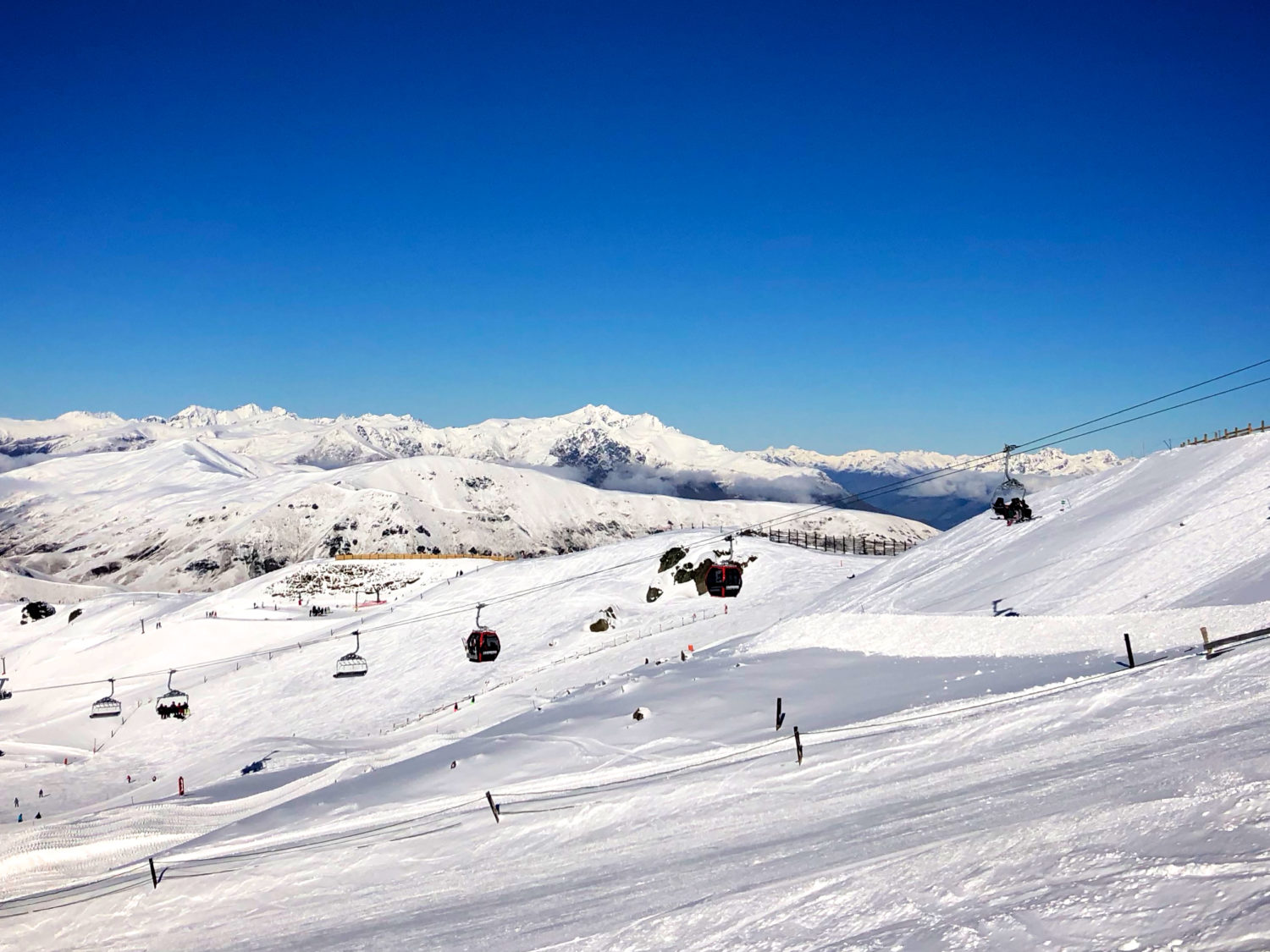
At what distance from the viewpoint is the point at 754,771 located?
80.5ft

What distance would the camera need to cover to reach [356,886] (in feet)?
73.9

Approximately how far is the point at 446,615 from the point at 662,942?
63.0 m

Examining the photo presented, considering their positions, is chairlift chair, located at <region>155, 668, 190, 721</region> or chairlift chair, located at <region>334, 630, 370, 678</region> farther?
chairlift chair, located at <region>334, 630, 370, 678</region>

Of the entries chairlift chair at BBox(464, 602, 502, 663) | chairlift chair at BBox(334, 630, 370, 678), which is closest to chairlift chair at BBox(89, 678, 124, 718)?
chairlift chair at BBox(334, 630, 370, 678)

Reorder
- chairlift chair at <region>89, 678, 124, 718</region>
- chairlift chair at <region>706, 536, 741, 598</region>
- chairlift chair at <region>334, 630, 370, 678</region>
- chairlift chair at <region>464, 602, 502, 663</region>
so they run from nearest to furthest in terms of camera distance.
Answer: chairlift chair at <region>464, 602, 502, 663</region>
chairlift chair at <region>706, 536, 741, 598</region>
chairlift chair at <region>334, 630, 370, 678</region>
chairlift chair at <region>89, 678, 124, 718</region>

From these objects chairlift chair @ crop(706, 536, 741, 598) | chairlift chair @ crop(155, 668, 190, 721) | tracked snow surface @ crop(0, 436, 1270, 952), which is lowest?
tracked snow surface @ crop(0, 436, 1270, 952)

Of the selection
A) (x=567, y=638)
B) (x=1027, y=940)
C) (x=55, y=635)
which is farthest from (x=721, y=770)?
(x=55, y=635)

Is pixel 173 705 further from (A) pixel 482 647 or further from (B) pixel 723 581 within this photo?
(B) pixel 723 581

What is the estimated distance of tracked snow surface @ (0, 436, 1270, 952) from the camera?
Result: 13.4 meters

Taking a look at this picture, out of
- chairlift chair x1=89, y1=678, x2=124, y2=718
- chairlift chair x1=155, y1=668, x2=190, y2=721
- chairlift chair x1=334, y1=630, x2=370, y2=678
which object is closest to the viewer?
chairlift chair x1=155, y1=668, x2=190, y2=721

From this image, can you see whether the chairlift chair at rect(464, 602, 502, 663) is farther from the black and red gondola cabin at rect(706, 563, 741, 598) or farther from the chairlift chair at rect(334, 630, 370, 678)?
the chairlift chair at rect(334, 630, 370, 678)

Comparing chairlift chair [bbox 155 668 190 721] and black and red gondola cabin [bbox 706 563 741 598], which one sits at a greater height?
black and red gondola cabin [bbox 706 563 741 598]

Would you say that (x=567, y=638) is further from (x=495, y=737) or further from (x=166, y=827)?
(x=166, y=827)

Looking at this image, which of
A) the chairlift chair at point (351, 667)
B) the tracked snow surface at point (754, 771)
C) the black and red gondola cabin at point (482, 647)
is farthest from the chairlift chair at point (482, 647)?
the chairlift chair at point (351, 667)
